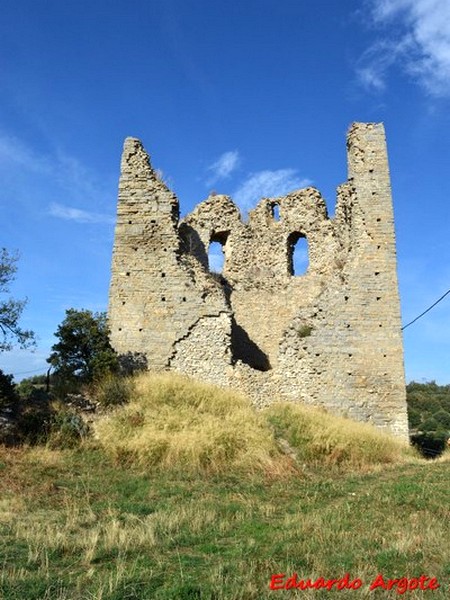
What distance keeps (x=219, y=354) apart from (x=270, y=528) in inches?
329

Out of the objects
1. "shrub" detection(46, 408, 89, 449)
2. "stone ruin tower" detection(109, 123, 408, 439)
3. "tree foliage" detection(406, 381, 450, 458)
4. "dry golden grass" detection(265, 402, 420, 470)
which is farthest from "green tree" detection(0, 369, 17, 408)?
"tree foliage" detection(406, 381, 450, 458)

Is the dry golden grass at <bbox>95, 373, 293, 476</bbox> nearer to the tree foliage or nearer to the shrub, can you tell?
the shrub

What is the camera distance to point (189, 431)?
33.9ft

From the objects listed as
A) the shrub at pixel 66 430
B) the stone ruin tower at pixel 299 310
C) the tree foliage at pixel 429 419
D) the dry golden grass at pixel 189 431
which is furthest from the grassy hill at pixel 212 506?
the tree foliage at pixel 429 419

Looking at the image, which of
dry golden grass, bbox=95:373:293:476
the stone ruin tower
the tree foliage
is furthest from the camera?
the tree foliage

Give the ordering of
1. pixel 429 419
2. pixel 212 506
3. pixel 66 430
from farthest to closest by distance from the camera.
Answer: pixel 429 419 → pixel 66 430 → pixel 212 506

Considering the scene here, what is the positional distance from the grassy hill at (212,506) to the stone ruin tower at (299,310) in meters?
1.21

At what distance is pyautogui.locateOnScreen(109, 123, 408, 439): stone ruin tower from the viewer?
46.0 ft

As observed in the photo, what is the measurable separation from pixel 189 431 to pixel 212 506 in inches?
139

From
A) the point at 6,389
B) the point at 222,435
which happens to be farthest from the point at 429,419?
the point at 6,389

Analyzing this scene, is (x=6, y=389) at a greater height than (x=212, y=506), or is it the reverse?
(x=6, y=389)

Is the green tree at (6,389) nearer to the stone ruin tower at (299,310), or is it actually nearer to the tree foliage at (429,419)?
the stone ruin tower at (299,310)

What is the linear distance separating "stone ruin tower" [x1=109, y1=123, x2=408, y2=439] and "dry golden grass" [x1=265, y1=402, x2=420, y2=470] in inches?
41.4

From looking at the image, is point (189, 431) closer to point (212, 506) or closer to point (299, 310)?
point (212, 506)
